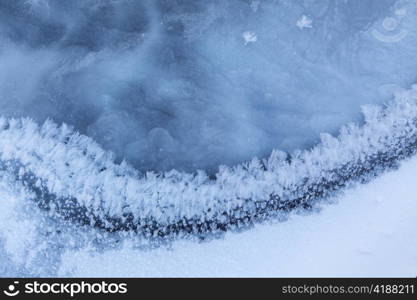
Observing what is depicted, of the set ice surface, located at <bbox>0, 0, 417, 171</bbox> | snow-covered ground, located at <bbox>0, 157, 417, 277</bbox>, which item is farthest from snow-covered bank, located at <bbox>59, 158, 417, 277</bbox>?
ice surface, located at <bbox>0, 0, 417, 171</bbox>

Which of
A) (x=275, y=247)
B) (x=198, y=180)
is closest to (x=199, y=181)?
(x=198, y=180)

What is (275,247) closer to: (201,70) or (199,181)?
(199,181)

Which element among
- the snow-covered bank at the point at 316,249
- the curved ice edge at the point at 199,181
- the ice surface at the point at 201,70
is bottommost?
the snow-covered bank at the point at 316,249

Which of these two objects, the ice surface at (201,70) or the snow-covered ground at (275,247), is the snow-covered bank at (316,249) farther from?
the ice surface at (201,70)

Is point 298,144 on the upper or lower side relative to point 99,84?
lower

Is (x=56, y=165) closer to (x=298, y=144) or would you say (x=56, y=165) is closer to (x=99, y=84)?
(x=99, y=84)

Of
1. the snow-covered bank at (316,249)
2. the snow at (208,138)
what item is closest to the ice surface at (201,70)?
the snow at (208,138)

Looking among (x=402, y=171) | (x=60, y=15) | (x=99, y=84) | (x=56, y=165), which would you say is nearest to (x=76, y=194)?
(x=56, y=165)
